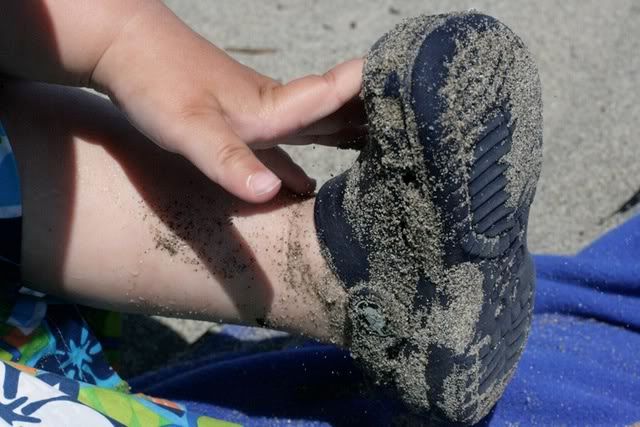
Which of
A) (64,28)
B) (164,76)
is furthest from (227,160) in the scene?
(64,28)

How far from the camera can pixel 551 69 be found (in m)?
1.72

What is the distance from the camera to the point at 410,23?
788mm

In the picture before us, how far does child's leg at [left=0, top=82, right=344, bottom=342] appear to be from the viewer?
3.08 ft

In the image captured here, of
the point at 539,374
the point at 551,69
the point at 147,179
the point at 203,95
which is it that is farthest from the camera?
the point at 551,69

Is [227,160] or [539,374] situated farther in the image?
[539,374]

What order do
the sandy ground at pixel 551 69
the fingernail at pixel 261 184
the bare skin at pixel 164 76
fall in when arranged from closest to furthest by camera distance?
the fingernail at pixel 261 184
the bare skin at pixel 164 76
the sandy ground at pixel 551 69

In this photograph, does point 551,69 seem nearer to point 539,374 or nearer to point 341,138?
point 539,374

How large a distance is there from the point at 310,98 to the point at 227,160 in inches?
5.4

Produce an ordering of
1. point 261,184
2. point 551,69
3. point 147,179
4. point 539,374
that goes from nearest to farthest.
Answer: point 261,184, point 147,179, point 539,374, point 551,69

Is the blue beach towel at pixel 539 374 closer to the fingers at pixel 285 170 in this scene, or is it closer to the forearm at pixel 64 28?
the fingers at pixel 285 170

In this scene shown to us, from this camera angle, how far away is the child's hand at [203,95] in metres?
0.83

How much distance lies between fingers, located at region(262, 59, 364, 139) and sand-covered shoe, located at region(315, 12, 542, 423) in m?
0.06

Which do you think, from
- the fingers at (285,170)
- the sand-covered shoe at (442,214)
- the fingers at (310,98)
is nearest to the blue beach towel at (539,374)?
the sand-covered shoe at (442,214)

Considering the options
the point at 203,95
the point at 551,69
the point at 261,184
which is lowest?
the point at 261,184
